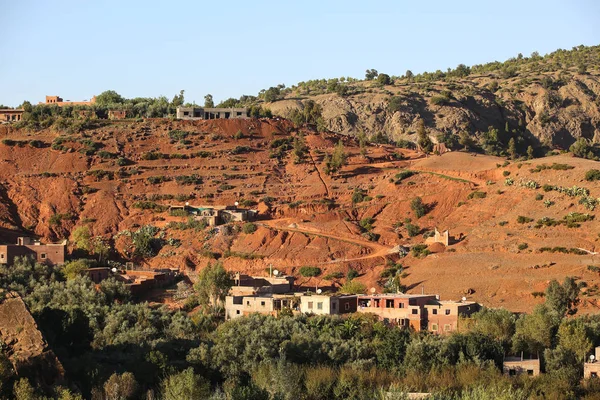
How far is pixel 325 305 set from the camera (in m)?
57.1

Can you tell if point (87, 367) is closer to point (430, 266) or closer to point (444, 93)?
point (430, 266)

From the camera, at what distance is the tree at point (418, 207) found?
255 feet

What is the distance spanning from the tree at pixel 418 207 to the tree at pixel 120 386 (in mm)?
37126

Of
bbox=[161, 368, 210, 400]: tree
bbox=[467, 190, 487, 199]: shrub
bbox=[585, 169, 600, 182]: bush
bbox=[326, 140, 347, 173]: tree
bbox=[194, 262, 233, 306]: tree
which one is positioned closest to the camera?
bbox=[161, 368, 210, 400]: tree

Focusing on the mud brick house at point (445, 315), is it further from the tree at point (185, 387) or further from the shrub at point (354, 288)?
the tree at point (185, 387)

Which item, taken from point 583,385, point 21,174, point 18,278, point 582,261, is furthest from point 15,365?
point 21,174

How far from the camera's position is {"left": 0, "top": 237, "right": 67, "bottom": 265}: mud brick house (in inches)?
2640

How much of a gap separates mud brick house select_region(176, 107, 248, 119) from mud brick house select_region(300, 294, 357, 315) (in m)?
41.5

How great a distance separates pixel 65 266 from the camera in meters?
67.4

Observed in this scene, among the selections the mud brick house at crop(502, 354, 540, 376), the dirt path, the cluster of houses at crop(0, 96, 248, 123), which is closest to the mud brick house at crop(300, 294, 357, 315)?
the mud brick house at crop(502, 354, 540, 376)

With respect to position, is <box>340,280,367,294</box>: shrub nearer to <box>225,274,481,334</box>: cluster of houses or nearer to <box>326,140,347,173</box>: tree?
<box>225,274,481,334</box>: cluster of houses

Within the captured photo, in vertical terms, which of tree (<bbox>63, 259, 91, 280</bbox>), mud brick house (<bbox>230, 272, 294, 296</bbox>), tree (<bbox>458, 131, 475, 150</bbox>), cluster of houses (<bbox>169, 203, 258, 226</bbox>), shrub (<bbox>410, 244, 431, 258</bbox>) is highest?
tree (<bbox>458, 131, 475, 150</bbox>)

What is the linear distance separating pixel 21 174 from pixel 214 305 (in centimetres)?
2959

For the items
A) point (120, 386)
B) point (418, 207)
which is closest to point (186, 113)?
point (418, 207)
